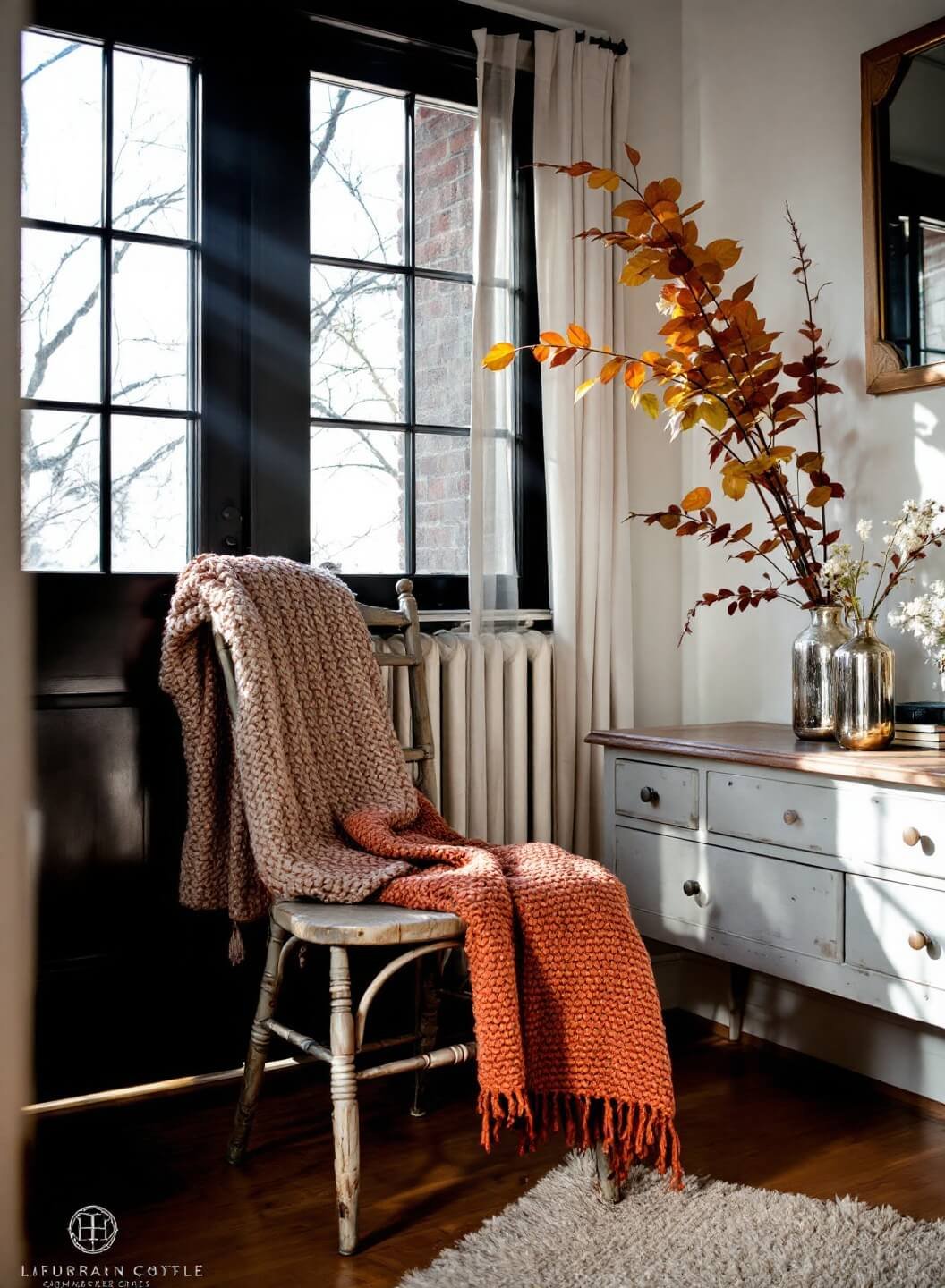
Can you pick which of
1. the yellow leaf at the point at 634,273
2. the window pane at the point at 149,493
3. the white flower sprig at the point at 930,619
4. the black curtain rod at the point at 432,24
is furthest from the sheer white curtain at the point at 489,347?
the white flower sprig at the point at 930,619

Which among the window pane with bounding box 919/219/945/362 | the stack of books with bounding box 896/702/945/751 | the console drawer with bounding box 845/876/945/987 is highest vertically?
the window pane with bounding box 919/219/945/362

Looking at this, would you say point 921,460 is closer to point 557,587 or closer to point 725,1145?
point 557,587

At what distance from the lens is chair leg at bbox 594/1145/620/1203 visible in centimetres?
183

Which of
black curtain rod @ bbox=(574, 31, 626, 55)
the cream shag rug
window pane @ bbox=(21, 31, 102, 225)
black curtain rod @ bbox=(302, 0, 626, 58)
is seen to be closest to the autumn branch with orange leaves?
black curtain rod @ bbox=(302, 0, 626, 58)

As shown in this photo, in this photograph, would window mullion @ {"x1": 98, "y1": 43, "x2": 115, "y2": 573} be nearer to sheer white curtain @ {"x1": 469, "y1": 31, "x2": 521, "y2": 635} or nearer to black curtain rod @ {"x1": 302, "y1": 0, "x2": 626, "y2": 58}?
black curtain rod @ {"x1": 302, "y1": 0, "x2": 626, "y2": 58}

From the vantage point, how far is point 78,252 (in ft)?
7.32

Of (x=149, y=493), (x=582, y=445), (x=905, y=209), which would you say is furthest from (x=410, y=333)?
(x=905, y=209)

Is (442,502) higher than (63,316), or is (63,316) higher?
(63,316)

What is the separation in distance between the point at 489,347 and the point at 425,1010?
1.37m

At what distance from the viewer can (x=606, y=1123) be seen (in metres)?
1.77

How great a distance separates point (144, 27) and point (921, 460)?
1677 millimetres

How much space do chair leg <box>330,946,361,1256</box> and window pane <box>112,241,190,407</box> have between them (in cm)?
117

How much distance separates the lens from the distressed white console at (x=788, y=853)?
6.17 ft

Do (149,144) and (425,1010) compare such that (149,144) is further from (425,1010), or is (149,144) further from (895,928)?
(895,928)
